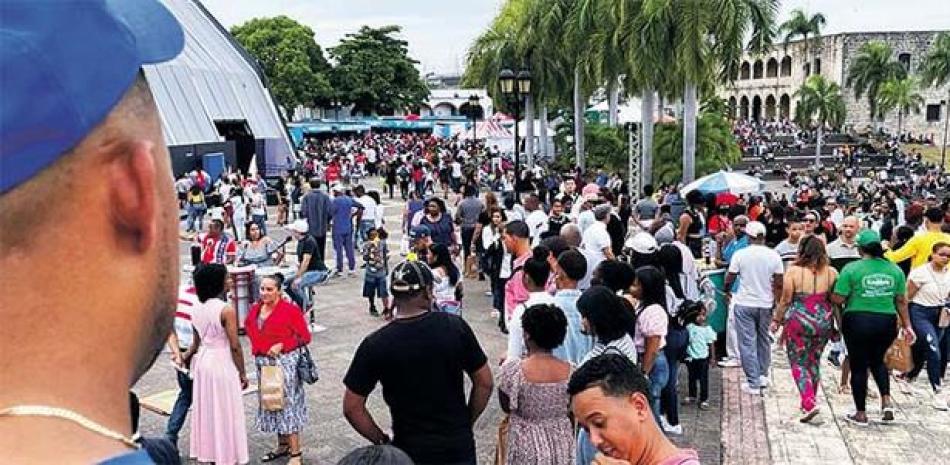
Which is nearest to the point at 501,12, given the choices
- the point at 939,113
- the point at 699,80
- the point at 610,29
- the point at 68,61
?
the point at 610,29

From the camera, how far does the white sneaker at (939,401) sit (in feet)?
25.2

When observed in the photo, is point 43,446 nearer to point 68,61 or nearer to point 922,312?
point 68,61

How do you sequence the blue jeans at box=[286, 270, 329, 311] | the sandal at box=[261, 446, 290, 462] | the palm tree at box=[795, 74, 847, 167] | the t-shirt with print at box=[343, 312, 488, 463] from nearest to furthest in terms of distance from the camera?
the t-shirt with print at box=[343, 312, 488, 463], the sandal at box=[261, 446, 290, 462], the blue jeans at box=[286, 270, 329, 311], the palm tree at box=[795, 74, 847, 167]

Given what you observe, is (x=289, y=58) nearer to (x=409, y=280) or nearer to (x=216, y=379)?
(x=216, y=379)

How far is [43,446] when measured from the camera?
746 mm

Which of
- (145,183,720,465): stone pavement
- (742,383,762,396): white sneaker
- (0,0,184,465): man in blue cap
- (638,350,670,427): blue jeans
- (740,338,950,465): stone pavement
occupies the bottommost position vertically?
(740,338,950,465): stone pavement

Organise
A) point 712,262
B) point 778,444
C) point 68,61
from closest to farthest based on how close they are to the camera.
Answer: point 68,61 < point 778,444 < point 712,262

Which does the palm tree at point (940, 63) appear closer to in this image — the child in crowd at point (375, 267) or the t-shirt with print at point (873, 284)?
the child in crowd at point (375, 267)

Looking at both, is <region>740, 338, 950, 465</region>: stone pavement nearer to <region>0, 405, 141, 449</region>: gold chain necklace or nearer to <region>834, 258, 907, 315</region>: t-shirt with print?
<region>834, 258, 907, 315</region>: t-shirt with print

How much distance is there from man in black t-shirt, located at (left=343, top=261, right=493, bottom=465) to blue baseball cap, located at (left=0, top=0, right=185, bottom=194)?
10.5 ft

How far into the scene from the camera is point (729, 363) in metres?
9.18

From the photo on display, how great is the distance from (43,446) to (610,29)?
24125 millimetres

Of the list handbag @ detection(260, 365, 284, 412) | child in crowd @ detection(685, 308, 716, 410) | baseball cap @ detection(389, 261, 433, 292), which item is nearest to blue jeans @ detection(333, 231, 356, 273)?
child in crowd @ detection(685, 308, 716, 410)

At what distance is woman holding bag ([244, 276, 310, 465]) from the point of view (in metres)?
6.14
